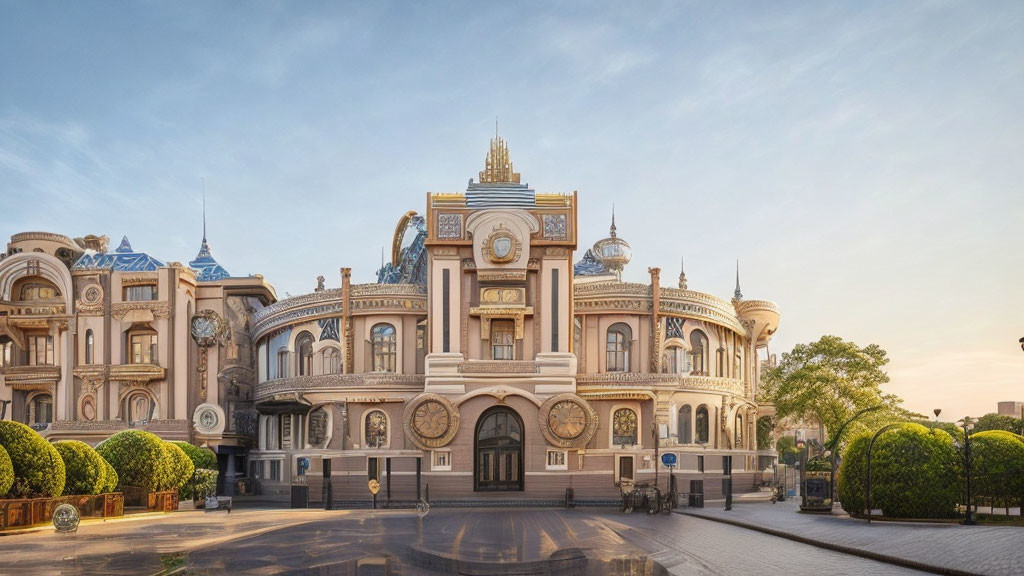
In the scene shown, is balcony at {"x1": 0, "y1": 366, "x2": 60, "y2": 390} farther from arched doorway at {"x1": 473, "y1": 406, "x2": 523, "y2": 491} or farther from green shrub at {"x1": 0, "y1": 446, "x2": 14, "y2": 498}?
green shrub at {"x1": 0, "y1": 446, "x2": 14, "y2": 498}

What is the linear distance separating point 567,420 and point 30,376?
32620 millimetres

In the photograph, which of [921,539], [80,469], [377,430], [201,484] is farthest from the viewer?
[377,430]

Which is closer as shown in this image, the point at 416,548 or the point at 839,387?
the point at 416,548

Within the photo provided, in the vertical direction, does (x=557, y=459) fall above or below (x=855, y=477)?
below

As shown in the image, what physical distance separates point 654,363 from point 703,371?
12.5 feet

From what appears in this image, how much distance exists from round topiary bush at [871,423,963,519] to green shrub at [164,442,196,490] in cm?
2864

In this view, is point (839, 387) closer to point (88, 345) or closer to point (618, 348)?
point (618, 348)

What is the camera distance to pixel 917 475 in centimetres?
2905

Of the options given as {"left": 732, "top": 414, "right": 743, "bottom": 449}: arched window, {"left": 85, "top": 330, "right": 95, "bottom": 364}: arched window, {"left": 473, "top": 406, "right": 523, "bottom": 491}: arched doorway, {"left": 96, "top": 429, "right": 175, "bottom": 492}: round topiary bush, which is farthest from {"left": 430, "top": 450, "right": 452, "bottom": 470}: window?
{"left": 85, "top": 330, "right": 95, "bottom": 364}: arched window

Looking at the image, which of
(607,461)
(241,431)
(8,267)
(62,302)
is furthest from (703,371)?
(8,267)

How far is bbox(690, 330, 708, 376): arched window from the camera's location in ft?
167

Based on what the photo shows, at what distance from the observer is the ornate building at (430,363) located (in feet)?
149

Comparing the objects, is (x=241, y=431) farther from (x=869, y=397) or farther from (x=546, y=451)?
(x=869, y=397)

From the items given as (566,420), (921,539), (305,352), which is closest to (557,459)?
(566,420)
